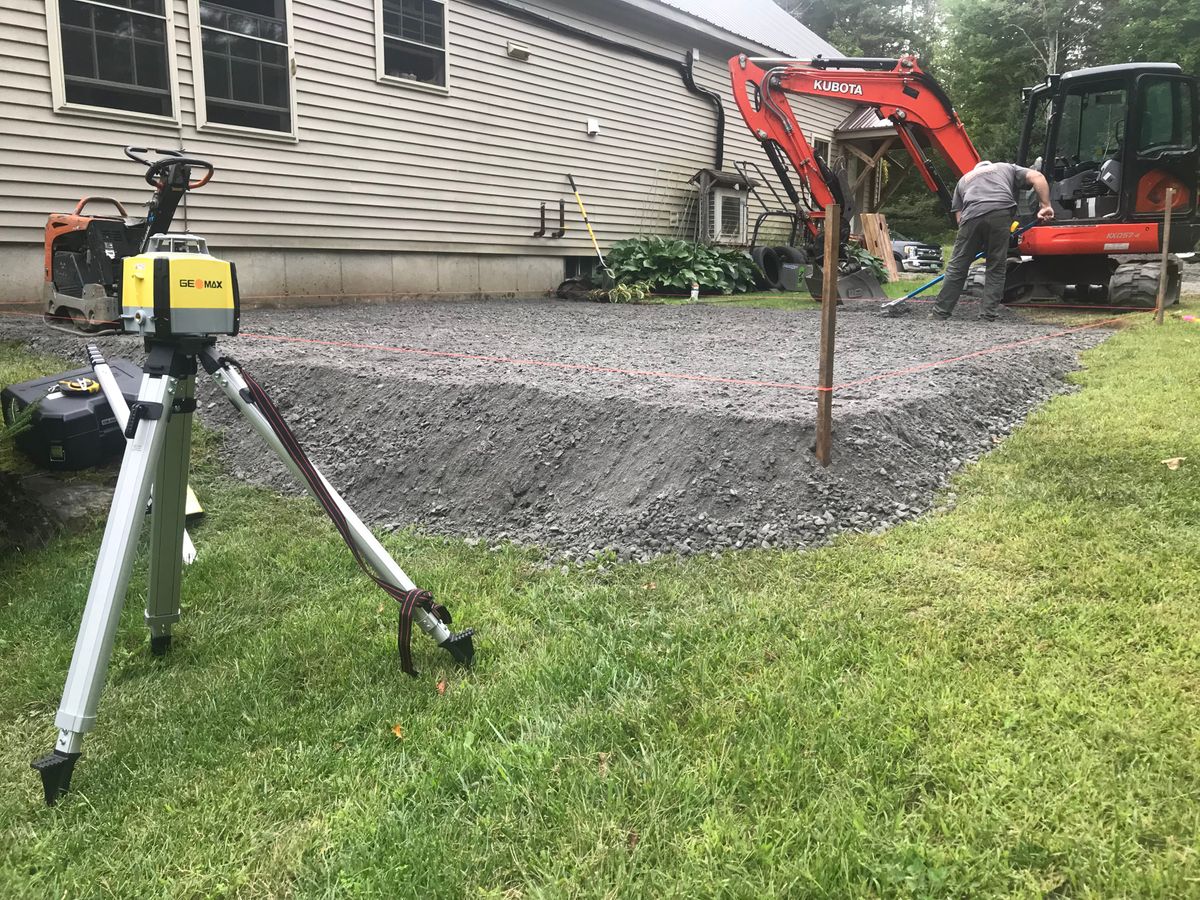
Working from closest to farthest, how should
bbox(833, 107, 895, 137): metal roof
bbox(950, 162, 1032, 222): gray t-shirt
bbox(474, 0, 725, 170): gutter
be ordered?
bbox(950, 162, 1032, 222): gray t-shirt < bbox(474, 0, 725, 170): gutter < bbox(833, 107, 895, 137): metal roof

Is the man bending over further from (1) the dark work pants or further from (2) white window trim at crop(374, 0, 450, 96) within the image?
(2) white window trim at crop(374, 0, 450, 96)

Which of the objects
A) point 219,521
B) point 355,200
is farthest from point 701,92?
point 219,521

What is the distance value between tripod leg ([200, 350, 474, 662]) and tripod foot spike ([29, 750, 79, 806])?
0.84 meters

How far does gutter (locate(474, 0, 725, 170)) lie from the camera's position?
457 inches

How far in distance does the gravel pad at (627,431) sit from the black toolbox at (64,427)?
749mm

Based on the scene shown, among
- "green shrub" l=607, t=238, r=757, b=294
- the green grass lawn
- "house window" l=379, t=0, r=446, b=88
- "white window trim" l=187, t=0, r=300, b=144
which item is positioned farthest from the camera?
"green shrub" l=607, t=238, r=757, b=294

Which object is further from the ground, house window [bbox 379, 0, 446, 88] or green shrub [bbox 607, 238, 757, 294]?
house window [bbox 379, 0, 446, 88]

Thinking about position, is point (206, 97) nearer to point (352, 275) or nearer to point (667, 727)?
point (352, 275)

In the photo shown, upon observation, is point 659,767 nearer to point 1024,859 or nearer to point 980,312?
point 1024,859

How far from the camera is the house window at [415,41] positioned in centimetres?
1028

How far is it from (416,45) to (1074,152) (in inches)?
323

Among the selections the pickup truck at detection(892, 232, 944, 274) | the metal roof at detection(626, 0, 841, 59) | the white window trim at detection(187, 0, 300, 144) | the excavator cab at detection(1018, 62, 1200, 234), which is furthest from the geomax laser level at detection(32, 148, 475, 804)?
the pickup truck at detection(892, 232, 944, 274)

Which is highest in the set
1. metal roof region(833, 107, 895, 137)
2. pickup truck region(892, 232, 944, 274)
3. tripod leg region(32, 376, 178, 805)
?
metal roof region(833, 107, 895, 137)

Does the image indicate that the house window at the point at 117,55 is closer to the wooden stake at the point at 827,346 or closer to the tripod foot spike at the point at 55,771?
the wooden stake at the point at 827,346
